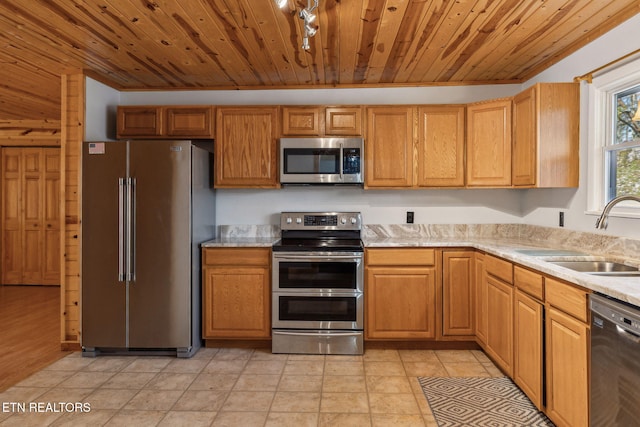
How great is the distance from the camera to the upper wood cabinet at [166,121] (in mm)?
3404

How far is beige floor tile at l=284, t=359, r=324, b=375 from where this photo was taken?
275 centimetres

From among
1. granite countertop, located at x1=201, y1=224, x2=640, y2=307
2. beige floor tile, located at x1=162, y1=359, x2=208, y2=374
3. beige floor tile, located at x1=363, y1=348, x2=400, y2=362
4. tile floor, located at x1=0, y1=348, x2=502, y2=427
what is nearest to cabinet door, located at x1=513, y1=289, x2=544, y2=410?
granite countertop, located at x1=201, y1=224, x2=640, y2=307

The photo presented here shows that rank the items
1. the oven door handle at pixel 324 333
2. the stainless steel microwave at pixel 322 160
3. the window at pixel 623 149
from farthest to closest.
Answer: the stainless steel microwave at pixel 322 160 < the oven door handle at pixel 324 333 < the window at pixel 623 149

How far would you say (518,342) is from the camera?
2.38 metres

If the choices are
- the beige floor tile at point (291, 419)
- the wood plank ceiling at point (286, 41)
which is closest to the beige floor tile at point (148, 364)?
the beige floor tile at point (291, 419)

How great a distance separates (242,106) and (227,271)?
1.47 metres

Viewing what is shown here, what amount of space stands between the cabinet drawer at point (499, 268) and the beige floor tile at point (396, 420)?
1.06 meters

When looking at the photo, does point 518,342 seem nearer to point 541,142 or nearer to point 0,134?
point 541,142

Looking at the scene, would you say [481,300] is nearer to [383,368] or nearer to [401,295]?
[401,295]

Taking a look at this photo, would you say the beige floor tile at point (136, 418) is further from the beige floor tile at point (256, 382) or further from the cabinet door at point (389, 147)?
the cabinet door at point (389, 147)

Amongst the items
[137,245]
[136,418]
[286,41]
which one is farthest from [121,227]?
[286,41]

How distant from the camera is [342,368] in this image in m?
2.82

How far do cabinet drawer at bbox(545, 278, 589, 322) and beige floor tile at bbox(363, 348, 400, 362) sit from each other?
1370mm

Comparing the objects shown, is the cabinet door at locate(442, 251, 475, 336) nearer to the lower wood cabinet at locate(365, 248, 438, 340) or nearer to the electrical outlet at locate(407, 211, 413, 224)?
the lower wood cabinet at locate(365, 248, 438, 340)
